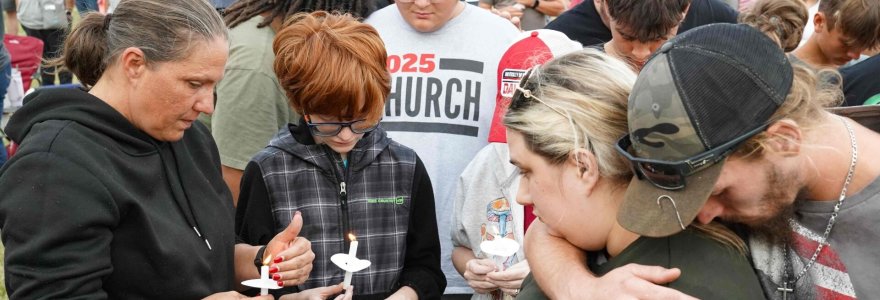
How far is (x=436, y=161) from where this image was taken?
356cm

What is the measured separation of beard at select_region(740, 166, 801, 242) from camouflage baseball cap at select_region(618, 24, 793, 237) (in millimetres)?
128

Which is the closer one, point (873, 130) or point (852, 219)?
point (852, 219)

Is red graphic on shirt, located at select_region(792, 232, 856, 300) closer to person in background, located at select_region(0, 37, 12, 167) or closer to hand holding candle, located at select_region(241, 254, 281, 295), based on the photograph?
hand holding candle, located at select_region(241, 254, 281, 295)

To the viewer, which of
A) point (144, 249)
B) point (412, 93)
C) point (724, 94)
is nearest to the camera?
point (724, 94)

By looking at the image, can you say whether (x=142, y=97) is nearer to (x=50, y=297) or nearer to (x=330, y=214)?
(x=50, y=297)

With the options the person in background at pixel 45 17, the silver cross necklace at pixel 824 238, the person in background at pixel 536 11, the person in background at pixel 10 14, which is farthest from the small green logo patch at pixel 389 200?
the person in background at pixel 10 14

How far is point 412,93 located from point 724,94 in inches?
83.6

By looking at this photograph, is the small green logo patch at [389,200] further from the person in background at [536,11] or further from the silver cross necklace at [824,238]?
the person in background at [536,11]

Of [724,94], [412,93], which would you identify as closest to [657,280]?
[724,94]

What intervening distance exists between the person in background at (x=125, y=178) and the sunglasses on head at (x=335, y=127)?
0.42 metres

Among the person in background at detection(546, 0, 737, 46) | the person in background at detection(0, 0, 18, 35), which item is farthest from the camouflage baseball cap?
the person in background at detection(0, 0, 18, 35)

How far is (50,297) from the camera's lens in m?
2.13

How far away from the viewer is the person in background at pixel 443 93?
140 inches

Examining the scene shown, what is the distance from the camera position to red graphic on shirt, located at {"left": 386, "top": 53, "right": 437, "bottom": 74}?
12.0 ft
